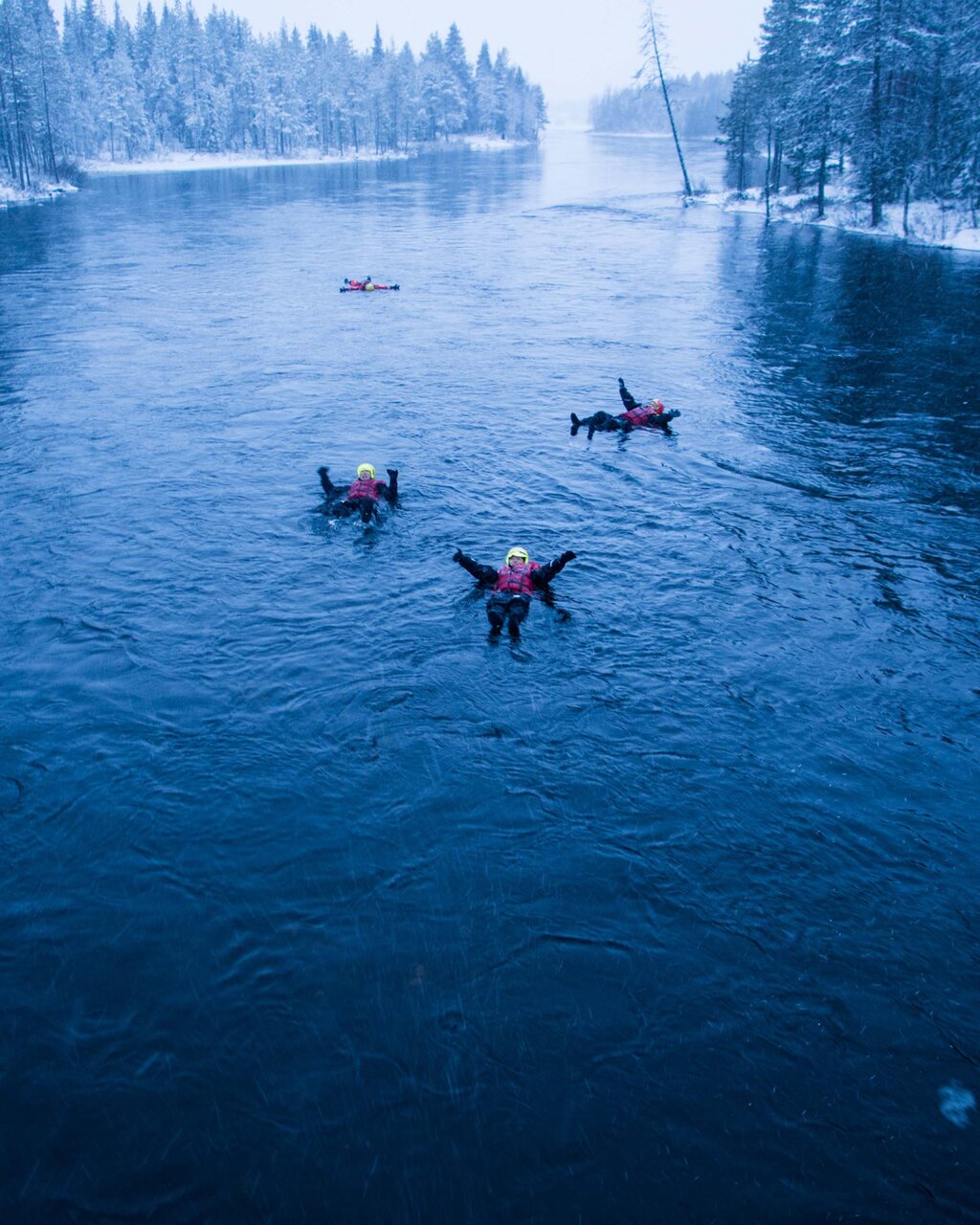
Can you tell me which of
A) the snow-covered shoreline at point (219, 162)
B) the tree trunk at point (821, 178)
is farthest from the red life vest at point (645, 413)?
the snow-covered shoreline at point (219, 162)

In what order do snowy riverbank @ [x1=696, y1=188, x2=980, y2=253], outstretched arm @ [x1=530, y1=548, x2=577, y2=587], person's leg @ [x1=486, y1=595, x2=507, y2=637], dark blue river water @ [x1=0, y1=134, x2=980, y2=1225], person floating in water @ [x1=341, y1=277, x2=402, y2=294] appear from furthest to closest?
snowy riverbank @ [x1=696, y1=188, x2=980, y2=253]
person floating in water @ [x1=341, y1=277, x2=402, y2=294]
outstretched arm @ [x1=530, y1=548, x2=577, y2=587]
person's leg @ [x1=486, y1=595, x2=507, y2=637]
dark blue river water @ [x1=0, y1=134, x2=980, y2=1225]

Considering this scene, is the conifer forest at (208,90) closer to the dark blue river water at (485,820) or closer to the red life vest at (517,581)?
the dark blue river water at (485,820)

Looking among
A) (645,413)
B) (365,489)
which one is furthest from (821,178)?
(365,489)

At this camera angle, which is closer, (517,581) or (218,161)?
(517,581)

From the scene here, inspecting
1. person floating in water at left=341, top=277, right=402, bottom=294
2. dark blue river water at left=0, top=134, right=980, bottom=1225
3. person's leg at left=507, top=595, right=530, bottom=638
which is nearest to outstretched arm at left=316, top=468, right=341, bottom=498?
dark blue river water at left=0, top=134, right=980, bottom=1225

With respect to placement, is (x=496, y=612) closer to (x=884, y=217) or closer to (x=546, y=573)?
(x=546, y=573)

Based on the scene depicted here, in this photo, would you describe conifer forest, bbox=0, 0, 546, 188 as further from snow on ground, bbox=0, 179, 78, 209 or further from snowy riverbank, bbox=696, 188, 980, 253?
snowy riverbank, bbox=696, 188, 980, 253
